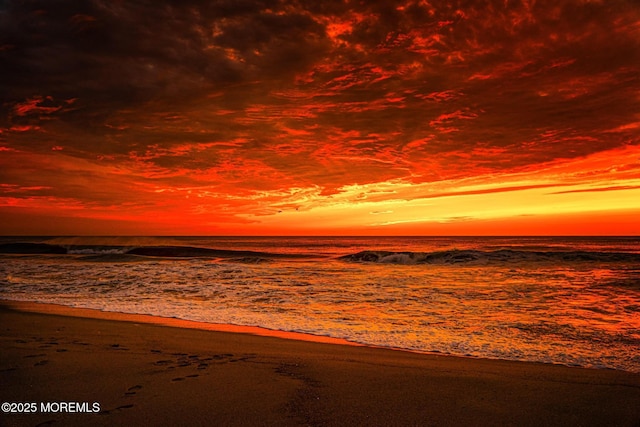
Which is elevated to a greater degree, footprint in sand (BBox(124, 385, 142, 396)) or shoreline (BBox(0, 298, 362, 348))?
footprint in sand (BBox(124, 385, 142, 396))

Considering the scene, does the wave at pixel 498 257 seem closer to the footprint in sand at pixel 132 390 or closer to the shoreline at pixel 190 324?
the shoreline at pixel 190 324

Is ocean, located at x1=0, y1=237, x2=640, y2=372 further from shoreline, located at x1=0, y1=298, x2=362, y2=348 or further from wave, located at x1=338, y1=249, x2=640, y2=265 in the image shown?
wave, located at x1=338, y1=249, x2=640, y2=265

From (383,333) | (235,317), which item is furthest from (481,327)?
(235,317)

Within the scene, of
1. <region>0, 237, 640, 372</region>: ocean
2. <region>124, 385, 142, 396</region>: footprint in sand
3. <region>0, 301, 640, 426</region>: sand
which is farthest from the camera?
<region>0, 237, 640, 372</region>: ocean

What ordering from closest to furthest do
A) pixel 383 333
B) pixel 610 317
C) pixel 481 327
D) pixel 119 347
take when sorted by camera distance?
pixel 119 347
pixel 383 333
pixel 481 327
pixel 610 317

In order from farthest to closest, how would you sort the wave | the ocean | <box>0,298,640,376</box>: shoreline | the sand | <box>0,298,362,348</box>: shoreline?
1. the wave
2. <box>0,298,362,348</box>: shoreline
3. the ocean
4. <box>0,298,640,376</box>: shoreline
5. the sand

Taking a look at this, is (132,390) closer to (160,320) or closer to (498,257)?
(160,320)

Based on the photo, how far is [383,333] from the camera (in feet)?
28.1

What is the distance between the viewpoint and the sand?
3.91 metres

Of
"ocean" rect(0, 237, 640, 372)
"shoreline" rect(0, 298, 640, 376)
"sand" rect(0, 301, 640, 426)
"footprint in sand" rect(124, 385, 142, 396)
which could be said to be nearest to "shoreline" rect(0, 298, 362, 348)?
"shoreline" rect(0, 298, 640, 376)

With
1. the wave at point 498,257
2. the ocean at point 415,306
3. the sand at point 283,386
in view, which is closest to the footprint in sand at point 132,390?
the sand at point 283,386

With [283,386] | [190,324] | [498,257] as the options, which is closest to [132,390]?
[283,386]

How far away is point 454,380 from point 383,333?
11.4 ft

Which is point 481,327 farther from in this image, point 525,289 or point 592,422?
point 525,289
